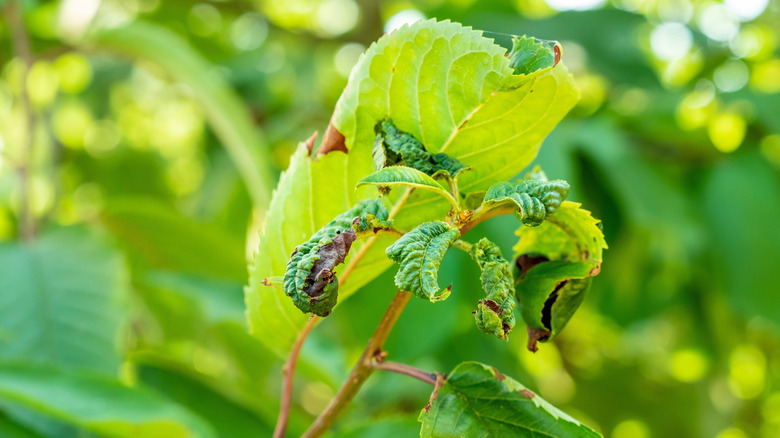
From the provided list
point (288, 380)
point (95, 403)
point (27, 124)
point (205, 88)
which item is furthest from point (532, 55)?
point (27, 124)

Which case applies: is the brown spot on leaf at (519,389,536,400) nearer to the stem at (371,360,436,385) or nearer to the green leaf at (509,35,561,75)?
the stem at (371,360,436,385)

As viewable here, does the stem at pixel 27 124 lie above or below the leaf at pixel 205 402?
above

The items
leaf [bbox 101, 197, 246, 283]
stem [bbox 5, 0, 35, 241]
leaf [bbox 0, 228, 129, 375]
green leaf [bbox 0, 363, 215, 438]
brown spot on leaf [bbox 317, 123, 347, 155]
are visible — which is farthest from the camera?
leaf [bbox 101, 197, 246, 283]

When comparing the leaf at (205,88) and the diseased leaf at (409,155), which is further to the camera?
the leaf at (205,88)

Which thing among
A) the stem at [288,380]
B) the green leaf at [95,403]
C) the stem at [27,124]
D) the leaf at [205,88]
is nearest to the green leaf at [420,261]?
the stem at [288,380]

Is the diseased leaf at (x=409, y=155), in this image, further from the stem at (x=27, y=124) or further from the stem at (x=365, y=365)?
the stem at (x=27, y=124)

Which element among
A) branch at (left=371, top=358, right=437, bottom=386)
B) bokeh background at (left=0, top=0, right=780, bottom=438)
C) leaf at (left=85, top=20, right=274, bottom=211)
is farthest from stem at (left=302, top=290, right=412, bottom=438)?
leaf at (left=85, top=20, right=274, bottom=211)

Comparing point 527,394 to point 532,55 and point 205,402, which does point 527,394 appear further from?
point 205,402
